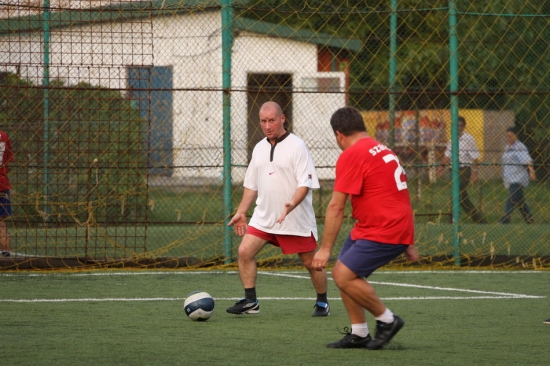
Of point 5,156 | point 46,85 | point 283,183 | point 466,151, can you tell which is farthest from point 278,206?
point 466,151

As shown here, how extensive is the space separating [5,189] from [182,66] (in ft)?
17.4

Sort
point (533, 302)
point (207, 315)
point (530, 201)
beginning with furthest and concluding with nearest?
point (530, 201) < point (533, 302) < point (207, 315)

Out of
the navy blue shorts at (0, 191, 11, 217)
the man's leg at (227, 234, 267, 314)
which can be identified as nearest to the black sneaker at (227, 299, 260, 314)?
the man's leg at (227, 234, 267, 314)

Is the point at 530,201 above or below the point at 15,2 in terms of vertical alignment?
below

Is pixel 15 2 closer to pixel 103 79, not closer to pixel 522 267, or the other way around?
pixel 103 79

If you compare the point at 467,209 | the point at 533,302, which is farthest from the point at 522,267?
the point at 533,302

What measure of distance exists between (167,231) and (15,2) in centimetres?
467

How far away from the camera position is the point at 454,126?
12797 mm

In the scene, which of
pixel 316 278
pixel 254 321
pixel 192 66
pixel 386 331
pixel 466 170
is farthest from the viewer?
pixel 192 66

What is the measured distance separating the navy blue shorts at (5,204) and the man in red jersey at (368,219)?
6696 mm

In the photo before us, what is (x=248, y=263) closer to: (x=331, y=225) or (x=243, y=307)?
(x=243, y=307)

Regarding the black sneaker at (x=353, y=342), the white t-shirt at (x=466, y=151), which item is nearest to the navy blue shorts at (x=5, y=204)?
the white t-shirt at (x=466, y=151)

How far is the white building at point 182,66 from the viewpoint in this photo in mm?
12414

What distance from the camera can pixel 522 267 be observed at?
12.9m
